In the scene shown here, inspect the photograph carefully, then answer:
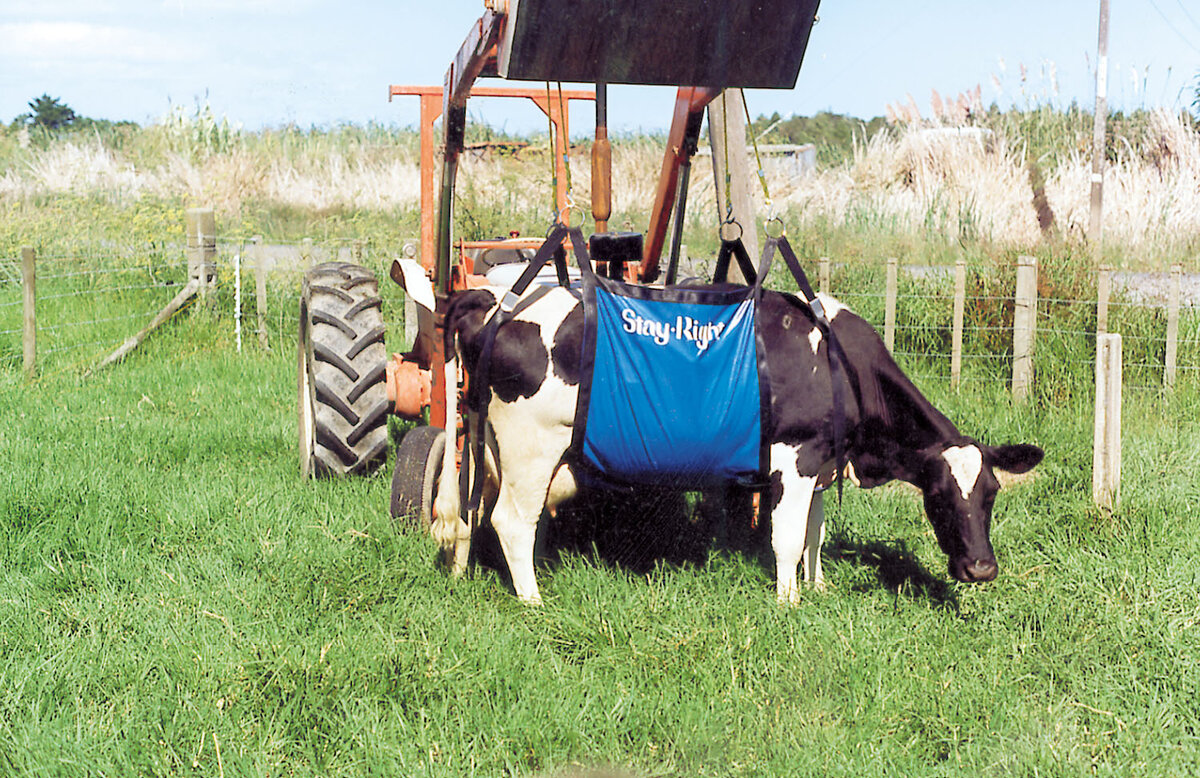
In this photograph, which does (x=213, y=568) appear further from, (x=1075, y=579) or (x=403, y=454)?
(x=1075, y=579)

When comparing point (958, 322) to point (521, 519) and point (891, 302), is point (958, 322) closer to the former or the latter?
point (891, 302)

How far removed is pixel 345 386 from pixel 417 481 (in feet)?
3.64

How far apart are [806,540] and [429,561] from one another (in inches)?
68.2

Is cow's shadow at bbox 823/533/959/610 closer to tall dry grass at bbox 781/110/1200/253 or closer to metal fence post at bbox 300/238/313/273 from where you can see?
metal fence post at bbox 300/238/313/273

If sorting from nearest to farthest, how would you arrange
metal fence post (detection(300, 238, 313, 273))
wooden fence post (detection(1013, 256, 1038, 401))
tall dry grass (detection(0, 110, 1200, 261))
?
wooden fence post (detection(1013, 256, 1038, 401))
metal fence post (detection(300, 238, 313, 273))
tall dry grass (detection(0, 110, 1200, 261))

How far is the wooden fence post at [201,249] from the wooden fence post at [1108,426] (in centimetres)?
882

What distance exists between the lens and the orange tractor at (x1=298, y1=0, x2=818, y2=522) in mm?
4375

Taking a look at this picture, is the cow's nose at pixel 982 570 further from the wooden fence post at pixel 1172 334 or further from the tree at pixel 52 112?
the tree at pixel 52 112

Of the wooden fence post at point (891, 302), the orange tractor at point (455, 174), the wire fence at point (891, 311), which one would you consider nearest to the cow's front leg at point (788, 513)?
the orange tractor at point (455, 174)

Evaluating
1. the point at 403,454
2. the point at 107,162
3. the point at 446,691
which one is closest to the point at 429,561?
the point at 403,454

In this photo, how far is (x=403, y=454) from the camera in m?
5.60

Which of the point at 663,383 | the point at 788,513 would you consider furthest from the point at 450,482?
the point at 788,513

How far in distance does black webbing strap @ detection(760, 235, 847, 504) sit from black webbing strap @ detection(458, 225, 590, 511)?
0.86 m

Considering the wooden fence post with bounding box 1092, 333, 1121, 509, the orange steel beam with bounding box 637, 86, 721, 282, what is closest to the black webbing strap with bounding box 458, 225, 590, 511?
the orange steel beam with bounding box 637, 86, 721, 282
